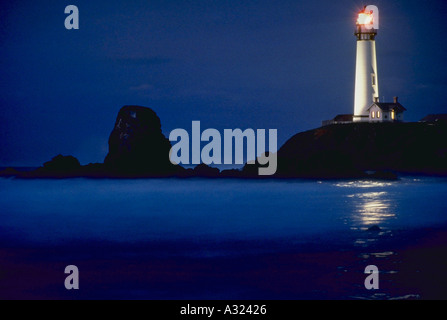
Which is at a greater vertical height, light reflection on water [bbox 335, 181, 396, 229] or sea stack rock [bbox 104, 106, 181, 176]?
sea stack rock [bbox 104, 106, 181, 176]

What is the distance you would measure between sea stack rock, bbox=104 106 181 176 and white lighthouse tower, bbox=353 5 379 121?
76.1 feet

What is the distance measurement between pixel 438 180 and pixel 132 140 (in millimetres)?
30370

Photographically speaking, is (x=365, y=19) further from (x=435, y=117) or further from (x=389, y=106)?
(x=435, y=117)

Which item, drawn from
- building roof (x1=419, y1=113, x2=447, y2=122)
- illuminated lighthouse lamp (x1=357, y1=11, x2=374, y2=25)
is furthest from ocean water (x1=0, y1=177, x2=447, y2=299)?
illuminated lighthouse lamp (x1=357, y1=11, x2=374, y2=25)

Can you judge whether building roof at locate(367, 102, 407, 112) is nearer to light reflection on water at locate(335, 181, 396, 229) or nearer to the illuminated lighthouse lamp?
the illuminated lighthouse lamp

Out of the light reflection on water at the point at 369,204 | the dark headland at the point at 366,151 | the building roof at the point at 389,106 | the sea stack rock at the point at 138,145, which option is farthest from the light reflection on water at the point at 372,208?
the sea stack rock at the point at 138,145

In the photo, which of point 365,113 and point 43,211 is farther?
point 365,113

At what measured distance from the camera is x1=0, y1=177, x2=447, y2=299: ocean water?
50.1 feet

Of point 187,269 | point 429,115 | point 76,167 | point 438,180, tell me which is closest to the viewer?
point 187,269

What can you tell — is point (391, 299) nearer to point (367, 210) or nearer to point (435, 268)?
point (435, 268)

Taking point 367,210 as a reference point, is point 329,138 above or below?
above
